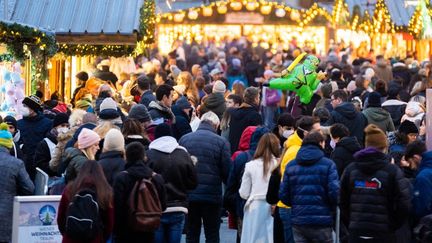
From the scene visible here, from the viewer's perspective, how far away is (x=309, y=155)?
13570 mm

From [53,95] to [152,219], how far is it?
10.3 m

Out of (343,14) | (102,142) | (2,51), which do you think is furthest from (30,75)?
(343,14)

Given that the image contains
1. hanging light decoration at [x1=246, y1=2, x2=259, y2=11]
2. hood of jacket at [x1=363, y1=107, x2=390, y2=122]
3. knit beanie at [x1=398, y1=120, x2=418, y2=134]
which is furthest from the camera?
hanging light decoration at [x1=246, y1=2, x2=259, y2=11]

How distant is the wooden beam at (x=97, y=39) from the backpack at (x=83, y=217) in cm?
1221

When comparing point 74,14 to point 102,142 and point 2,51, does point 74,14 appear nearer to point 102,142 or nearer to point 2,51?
point 2,51

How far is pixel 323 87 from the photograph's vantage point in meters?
22.3

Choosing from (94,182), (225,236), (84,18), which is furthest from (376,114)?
(94,182)

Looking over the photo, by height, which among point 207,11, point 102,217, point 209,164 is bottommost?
point 102,217

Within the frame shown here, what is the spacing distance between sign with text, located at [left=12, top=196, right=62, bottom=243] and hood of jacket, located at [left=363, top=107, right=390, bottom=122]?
745 centimetres

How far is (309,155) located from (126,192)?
6.02ft

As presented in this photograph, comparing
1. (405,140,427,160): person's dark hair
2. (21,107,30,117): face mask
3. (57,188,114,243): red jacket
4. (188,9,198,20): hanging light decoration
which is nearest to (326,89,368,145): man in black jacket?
(21,107,30,117): face mask

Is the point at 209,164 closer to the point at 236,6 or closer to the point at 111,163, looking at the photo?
the point at 111,163

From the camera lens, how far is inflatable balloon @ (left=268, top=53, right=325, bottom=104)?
68.6 ft

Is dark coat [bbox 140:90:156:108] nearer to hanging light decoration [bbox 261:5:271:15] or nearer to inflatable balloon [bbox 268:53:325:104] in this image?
inflatable balloon [bbox 268:53:325:104]
